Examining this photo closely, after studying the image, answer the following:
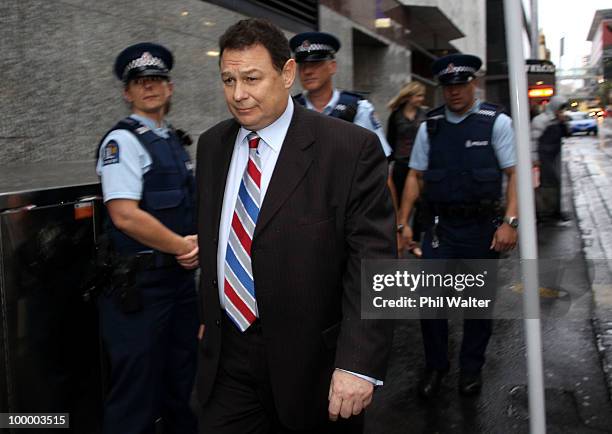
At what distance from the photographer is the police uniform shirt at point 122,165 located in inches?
105

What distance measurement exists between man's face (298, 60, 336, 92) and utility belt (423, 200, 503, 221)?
110cm

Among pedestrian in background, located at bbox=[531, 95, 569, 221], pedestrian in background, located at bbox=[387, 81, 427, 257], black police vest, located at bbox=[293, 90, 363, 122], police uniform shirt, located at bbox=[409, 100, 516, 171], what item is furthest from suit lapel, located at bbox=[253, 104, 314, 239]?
pedestrian in background, located at bbox=[531, 95, 569, 221]

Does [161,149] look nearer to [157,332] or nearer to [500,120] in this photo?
[157,332]

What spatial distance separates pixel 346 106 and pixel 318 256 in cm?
222

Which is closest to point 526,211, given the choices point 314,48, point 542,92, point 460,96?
point 460,96

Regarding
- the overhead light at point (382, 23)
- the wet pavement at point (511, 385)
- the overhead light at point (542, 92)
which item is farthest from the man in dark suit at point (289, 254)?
the overhead light at point (382, 23)

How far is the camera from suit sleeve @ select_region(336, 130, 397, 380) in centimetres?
198

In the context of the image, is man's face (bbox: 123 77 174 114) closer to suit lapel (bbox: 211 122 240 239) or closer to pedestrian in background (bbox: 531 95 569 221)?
suit lapel (bbox: 211 122 240 239)

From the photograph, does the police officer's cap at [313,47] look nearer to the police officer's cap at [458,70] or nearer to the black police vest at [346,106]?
the black police vest at [346,106]

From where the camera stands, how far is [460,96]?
392 centimetres

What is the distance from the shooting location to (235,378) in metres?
2.20

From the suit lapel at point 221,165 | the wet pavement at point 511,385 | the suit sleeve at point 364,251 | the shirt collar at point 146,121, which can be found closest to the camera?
the suit sleeve at point 364,251

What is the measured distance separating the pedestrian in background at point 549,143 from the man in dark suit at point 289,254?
7.34 meters

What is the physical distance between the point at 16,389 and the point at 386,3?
13.2 metres
